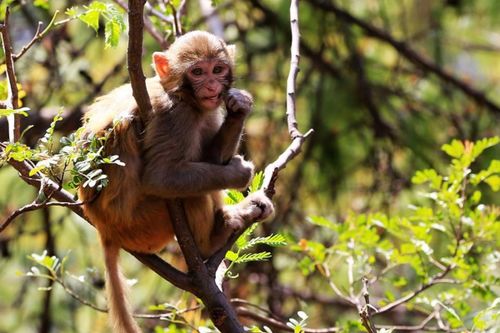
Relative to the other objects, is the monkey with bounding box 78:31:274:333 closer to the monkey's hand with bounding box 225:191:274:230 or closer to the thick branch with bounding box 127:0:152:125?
the monkey's hand with bounding box 225:191:274:230

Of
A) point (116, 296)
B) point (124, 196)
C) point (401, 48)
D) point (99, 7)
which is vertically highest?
point (401, 48)

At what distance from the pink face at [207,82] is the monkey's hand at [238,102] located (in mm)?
54

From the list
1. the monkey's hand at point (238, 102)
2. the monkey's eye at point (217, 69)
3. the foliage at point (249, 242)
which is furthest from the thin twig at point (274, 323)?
the monkey's eye at point (217, 69)

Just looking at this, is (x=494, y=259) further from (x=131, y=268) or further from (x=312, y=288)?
(x=131, y=268)

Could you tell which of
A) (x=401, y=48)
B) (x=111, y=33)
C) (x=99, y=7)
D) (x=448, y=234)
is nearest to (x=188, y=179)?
(x=111, y=33)

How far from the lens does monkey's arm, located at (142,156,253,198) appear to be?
4539 mm

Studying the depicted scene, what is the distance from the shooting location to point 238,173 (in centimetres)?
483

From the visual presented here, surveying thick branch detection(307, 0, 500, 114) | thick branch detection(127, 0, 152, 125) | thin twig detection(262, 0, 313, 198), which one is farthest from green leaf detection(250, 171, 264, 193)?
thick branch detection(307, 0, 500, 114)

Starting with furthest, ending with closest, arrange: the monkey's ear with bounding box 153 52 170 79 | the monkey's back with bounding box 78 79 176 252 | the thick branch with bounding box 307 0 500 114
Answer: the thick branch with bounding box 307 0 500 114 → the monkey's ear with bounding box 153 52 170 79 → the monkey's back with bounding box 78 79 176 252

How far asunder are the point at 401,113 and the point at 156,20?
3.21 meters

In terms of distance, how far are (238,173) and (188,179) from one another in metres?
0.34

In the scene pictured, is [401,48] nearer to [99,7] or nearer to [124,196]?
[124,196]

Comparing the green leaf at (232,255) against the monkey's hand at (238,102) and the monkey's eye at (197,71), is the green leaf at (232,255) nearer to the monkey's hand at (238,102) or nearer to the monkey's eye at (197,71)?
the monkey's hand at (238,102)

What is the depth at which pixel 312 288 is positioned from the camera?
326 inches
